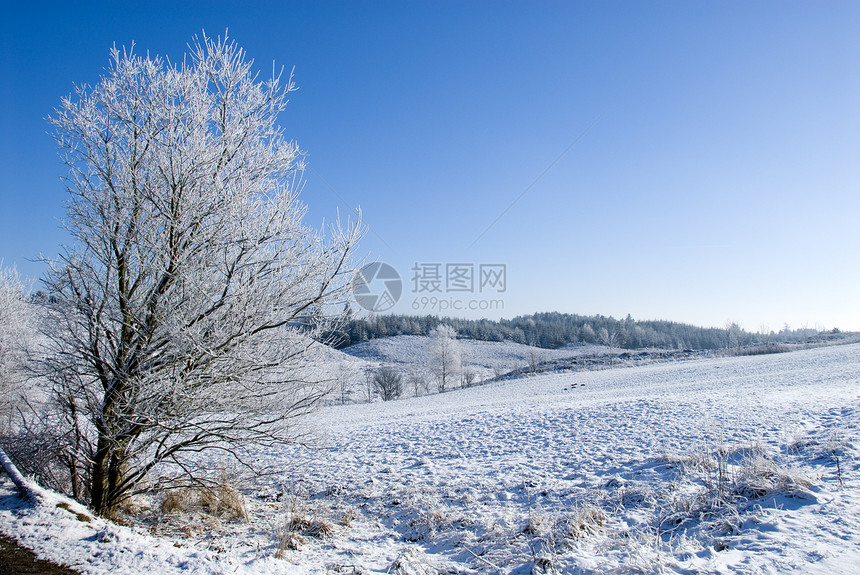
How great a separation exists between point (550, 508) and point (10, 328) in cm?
1549

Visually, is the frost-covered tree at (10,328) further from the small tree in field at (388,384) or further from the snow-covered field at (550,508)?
the small tree in field at (388,384)

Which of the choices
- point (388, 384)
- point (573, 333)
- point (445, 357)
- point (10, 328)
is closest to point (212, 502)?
point (10, 328)

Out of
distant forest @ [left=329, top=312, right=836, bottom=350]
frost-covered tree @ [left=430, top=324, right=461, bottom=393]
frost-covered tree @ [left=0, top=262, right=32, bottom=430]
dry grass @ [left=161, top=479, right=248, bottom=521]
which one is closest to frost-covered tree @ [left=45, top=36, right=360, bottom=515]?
dry grass @ [left=161, top=479, right=248, bottom=521]

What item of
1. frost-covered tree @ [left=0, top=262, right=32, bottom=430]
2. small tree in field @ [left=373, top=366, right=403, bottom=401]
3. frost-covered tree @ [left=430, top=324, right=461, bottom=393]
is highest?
frost-covered tree @ [left=0, top=262, right=32, bottom=430]

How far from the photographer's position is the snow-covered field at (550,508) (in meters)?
3.85

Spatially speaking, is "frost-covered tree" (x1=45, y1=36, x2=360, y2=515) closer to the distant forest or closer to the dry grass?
the dry grass

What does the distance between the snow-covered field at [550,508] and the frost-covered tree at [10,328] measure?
696 cm

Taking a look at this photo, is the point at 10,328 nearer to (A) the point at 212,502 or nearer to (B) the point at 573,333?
(A) the point at 212,502

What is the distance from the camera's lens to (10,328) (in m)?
12.2

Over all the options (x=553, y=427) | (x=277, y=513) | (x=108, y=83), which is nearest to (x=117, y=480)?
(x=277, y=513)

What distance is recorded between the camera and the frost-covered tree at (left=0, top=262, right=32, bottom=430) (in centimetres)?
1082

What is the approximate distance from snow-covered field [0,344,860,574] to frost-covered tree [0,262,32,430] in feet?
22.8

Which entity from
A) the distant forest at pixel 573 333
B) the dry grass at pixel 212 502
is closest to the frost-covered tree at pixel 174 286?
the dry grass at pixel 212 502

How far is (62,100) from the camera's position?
5.48 metres
